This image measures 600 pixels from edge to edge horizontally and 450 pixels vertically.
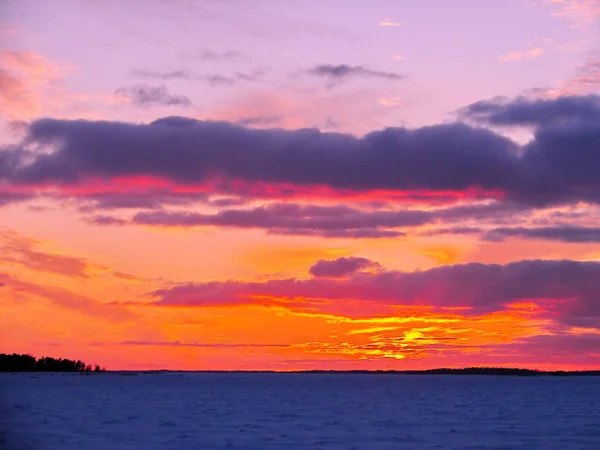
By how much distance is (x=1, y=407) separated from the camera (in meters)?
106

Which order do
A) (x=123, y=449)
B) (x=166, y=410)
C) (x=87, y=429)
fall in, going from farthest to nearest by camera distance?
(x=166, y=410)
(x=87, y=429)
(x=123, y=449)

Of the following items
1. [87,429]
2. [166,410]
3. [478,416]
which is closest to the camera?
[87,429]

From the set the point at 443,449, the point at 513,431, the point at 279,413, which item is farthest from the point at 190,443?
the point at 279,413

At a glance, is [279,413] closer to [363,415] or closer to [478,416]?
[363,415]

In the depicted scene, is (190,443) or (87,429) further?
(87,429)

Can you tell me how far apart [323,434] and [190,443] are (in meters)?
13.2

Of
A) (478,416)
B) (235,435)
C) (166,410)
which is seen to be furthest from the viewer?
(166,410)

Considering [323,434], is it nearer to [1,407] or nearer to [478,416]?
[478,416]

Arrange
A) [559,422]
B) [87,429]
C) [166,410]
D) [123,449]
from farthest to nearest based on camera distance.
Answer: [166,410] → [559,422] → [87,429] → [123,449]

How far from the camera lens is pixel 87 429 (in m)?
75.4

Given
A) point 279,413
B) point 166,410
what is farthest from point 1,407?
point 279,413

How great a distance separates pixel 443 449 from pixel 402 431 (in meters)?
15.1

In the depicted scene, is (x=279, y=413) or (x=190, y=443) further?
(x=279, y=413)

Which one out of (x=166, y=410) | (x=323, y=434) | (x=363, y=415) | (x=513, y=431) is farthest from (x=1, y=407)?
(x=513, y=431)
